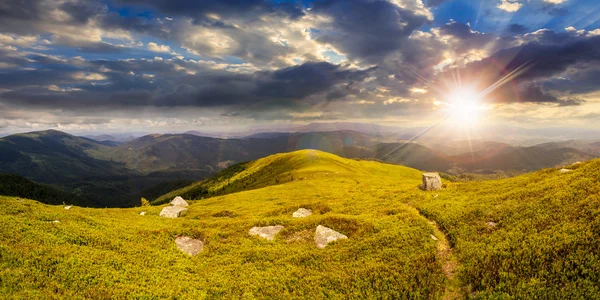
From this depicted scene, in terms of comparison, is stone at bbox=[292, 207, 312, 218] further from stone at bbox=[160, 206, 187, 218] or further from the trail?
stone at bbox=[160, 206, 187, 218]

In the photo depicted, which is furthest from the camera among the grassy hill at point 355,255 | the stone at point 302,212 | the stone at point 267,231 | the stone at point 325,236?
the stone at point 302,212

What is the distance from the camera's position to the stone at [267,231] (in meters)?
26.0

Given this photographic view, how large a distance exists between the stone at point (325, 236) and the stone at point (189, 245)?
34.8ft

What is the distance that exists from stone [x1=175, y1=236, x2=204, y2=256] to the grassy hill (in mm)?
731

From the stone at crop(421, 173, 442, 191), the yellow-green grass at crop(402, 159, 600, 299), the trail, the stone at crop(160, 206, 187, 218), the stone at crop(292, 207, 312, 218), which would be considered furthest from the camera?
the stone at crop(160, 206, 187, 218)

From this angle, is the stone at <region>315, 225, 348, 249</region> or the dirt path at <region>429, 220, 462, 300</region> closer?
the dirt path at <region>429, 220, 462, 300</region>

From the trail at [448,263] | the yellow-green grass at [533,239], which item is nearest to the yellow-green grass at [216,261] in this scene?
the trail at [448,263]

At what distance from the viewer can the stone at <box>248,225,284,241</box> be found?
26.0m

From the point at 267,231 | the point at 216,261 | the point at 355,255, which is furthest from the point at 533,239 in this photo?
the point at 216,261

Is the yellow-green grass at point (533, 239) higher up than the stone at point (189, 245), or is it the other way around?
the yellow-green grass at point (533, 239)

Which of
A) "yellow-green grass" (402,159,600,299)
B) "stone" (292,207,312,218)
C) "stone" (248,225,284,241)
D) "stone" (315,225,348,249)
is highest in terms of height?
"yellow-green grass" (402,159,600,299)

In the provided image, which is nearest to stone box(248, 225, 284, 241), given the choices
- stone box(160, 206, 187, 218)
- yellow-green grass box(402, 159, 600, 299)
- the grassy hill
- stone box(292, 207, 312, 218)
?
the grassy hill

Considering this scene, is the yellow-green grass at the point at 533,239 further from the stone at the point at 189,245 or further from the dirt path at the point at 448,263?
the stone at the point at 189,245

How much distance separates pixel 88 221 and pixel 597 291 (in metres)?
36.6
